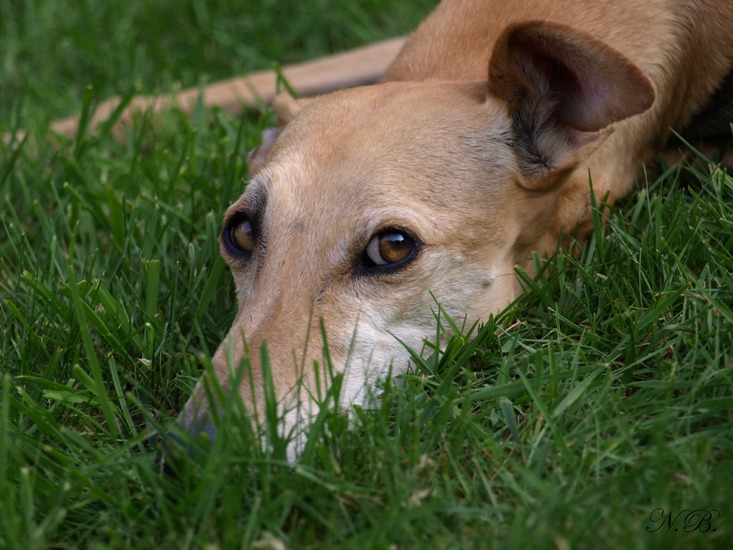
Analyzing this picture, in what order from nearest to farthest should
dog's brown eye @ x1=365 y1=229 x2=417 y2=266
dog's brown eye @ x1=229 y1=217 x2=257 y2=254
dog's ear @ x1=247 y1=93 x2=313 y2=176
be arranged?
dog's brown eye @ x1=365 y1=229 x2=417 y2=266 → dog's brown eye @ x1=229 y1=217 x2=257 y2=254 → dog's ear @ x1=247 y1=93 x2=313 y2=176

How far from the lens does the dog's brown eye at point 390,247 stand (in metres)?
2.80

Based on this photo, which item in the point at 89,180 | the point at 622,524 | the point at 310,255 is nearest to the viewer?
the point at 622,524

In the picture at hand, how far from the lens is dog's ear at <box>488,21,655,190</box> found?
9.33 ft

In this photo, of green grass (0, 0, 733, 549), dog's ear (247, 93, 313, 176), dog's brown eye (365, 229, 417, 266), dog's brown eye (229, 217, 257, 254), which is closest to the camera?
green grass (0, 0, 733, 549)

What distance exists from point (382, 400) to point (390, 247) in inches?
19.6

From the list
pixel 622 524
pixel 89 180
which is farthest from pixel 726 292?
pixel 89 180

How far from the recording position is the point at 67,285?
307cm

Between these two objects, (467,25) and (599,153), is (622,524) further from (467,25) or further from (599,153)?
(467,25)

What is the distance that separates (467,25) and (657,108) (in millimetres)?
782

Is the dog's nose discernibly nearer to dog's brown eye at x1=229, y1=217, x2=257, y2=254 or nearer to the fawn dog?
the fawn dog

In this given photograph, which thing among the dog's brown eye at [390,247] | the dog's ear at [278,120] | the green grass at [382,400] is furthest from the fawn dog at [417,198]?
the dog's ear at [278,120]

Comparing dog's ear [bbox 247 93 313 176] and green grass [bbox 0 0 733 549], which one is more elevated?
dog's ear [bbox 247 93 313 176]

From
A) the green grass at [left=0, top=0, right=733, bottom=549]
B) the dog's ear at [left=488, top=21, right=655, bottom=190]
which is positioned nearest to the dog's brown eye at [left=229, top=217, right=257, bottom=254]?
the green grass at [left=0, top=0, right=733, bottom=549]

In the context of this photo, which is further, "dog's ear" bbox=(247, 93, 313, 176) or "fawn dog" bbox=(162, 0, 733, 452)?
"dog's ear" bbox=(247, 93, 313, 176)
